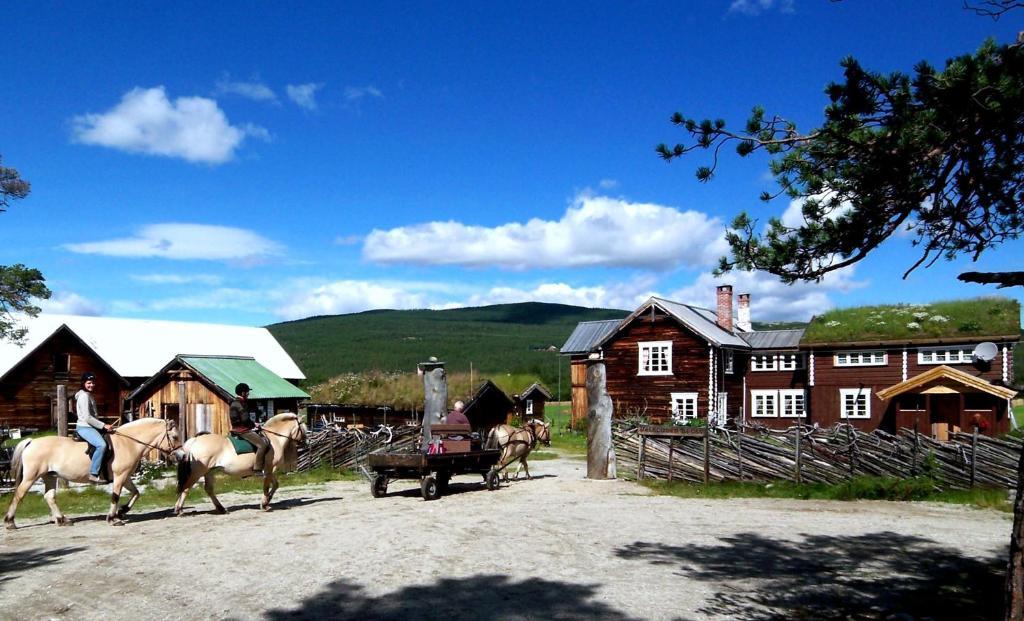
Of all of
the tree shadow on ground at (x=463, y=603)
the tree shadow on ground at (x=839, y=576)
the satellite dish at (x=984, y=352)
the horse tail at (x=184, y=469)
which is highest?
the satellite dish at (x=984, y=352)

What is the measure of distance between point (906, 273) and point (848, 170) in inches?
50.8

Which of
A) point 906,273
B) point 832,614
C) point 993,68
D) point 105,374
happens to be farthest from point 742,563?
point 105,374

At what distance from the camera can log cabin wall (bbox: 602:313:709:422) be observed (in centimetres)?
4047

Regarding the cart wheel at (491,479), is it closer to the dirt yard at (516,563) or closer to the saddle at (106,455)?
the dirt yard at (516,563)

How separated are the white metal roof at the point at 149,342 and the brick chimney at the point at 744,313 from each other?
26.3 meters

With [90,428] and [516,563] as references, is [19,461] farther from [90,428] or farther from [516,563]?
[516,563]

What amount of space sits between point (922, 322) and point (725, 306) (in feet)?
33.6

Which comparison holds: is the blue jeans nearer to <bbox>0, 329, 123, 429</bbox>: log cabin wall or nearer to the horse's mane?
the horse's mane

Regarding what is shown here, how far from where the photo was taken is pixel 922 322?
37.3 metres

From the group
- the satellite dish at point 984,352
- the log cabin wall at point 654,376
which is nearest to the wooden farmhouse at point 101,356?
the log cabin wall at point 654,376

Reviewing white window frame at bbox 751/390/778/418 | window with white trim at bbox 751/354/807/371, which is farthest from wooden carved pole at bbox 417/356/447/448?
white window frame at bbox 751/390/778/418

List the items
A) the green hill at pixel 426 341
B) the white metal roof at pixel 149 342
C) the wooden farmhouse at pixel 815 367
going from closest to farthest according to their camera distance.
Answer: the wooden farmhouse at pixel 815 367, the white metal roof at pixel 149 342, the green hill at pixel 426 341

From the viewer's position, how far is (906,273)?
804 cm

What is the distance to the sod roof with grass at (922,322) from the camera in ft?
116
